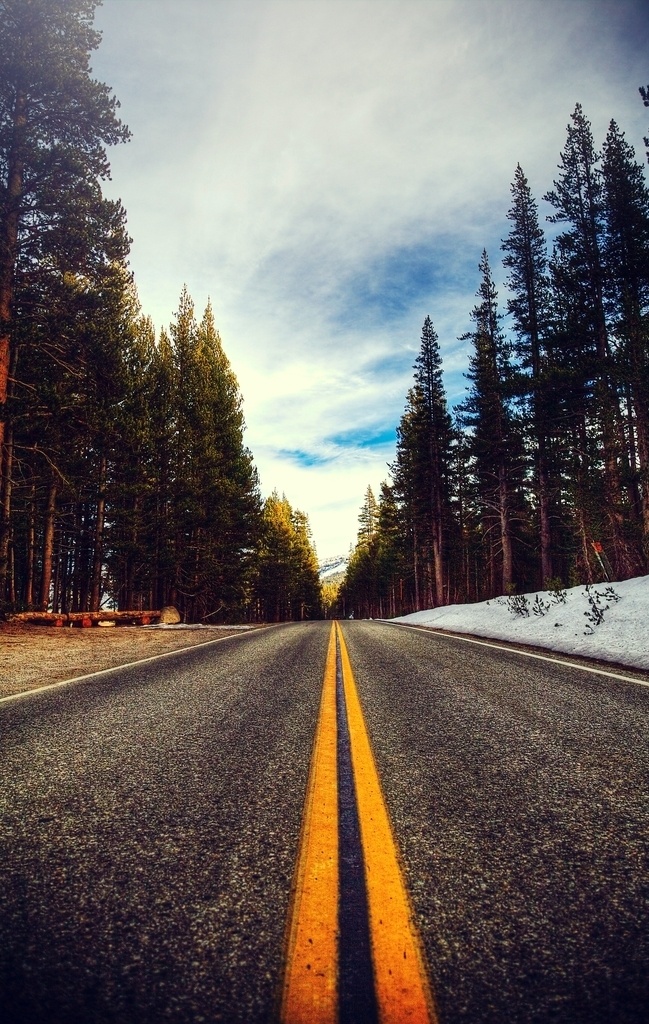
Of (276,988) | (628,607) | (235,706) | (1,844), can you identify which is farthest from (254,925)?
(628,607)

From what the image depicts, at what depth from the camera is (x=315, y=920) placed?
4.17 ft

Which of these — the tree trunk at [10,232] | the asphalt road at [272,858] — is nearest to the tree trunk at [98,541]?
the tree trunk at [10,232]

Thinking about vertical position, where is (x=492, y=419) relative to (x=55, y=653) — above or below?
above

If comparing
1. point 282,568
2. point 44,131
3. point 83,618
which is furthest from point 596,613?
point 282,568

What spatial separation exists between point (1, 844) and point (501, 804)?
1.99m

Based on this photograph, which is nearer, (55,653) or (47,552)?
(55,653)

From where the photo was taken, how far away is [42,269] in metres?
12.3

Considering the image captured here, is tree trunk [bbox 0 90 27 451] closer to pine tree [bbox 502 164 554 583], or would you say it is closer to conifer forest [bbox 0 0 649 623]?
conifer forest [bbox 0 0 649 623]

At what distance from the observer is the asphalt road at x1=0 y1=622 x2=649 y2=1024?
1.05m

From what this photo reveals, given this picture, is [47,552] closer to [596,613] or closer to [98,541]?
[98,541]

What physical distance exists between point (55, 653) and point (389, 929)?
942 centimetres

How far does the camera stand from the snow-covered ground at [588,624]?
7.02 metres

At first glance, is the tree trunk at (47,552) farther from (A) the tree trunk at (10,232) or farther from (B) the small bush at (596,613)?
(B) the small bush at (596,613)

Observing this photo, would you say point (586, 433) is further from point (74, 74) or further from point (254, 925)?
point (254, 925)
